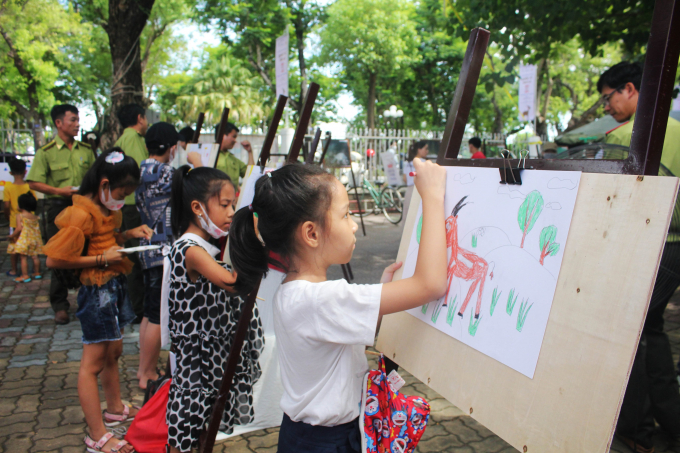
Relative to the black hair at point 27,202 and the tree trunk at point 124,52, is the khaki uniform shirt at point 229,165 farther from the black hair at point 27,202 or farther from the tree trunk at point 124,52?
the black hair at point 27,202

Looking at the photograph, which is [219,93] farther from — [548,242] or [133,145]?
[548,242]

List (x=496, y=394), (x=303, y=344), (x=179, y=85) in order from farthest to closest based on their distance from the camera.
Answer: (x=179, y=85)
(x=303, y=344)
(x=496, y=394)

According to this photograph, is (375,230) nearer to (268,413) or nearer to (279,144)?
(279,144)

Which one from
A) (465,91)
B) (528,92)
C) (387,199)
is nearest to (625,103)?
(465,91)

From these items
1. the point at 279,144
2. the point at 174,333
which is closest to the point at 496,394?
the point at 174,333

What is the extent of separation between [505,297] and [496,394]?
251mm

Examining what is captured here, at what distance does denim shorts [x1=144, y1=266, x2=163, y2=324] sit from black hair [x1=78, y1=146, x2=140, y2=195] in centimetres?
76

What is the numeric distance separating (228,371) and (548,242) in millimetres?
1516

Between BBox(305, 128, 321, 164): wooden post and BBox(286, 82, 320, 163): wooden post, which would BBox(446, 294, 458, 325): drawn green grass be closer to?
BBox(286, 82, 320, 163): wooden post

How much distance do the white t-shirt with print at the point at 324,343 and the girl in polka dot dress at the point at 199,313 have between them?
73cm

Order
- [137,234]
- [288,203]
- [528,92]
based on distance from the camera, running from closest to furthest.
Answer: [288,203] < [137,234] < [528,92]

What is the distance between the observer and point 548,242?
1202 millimetres

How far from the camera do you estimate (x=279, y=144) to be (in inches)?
548

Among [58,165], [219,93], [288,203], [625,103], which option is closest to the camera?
[288,203]
